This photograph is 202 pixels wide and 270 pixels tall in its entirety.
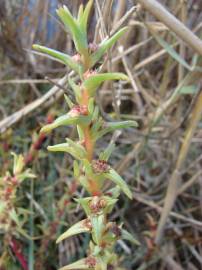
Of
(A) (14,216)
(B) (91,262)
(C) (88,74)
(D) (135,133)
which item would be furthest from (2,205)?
(D) (135,133)

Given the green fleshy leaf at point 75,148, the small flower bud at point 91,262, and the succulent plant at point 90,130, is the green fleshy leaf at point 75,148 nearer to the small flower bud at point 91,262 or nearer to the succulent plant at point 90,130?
the succulent plant at point 90,130


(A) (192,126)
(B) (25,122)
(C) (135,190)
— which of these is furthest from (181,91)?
(B) (25,122)

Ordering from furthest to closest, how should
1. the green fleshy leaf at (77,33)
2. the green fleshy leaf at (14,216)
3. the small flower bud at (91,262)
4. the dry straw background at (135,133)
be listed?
the dry straw background at (135,133) → the green fleshy leaf at (14,216) → the small flower bud at (91,262) → the green fleshy leaf at (77,33)

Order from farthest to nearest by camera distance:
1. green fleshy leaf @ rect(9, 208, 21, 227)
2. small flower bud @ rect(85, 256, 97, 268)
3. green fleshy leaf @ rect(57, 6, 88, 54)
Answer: green fleshy leaf @ rect(9, 208, 21, 227), small flower bud @ rect(85, 256, 97, 268), green fleshy leaf @ rect(57, 6, 88, 54)

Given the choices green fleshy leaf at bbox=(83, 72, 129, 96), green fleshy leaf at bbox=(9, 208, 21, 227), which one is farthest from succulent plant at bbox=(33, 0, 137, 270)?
green fleshy leaf at bbox=(9, 208, 21, 227)

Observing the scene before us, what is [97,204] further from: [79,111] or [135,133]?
[135,133]

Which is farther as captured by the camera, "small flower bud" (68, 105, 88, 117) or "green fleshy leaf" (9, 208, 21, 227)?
"green fleshy leaf" (9, 208, 21, 227)

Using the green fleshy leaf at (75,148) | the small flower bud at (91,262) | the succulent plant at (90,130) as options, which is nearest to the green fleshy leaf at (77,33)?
the succulent plant at (90,130)

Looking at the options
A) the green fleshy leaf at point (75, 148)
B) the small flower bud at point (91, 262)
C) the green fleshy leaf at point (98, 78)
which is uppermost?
the green fleshy leaf at point (98, 78)

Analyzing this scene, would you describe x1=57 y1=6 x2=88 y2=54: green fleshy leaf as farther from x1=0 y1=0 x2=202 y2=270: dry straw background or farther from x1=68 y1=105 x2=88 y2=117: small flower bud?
x1=0 y1=0 x2=202 y2=270: dry straw background
